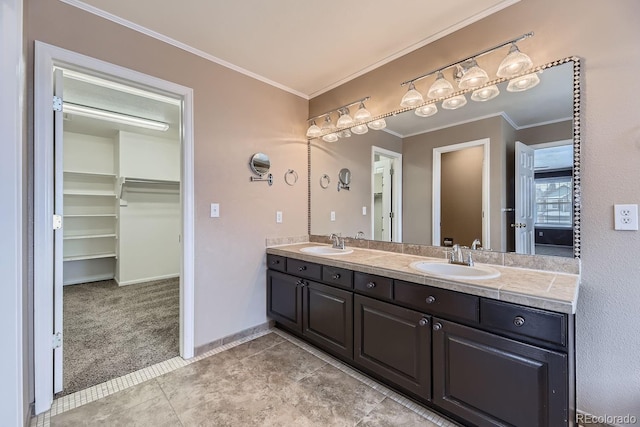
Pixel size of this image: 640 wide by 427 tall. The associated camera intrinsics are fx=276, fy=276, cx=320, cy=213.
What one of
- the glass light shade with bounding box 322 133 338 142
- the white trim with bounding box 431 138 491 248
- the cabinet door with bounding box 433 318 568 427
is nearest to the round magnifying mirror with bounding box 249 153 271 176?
the glass light shade with bounding box 322 133 338 142

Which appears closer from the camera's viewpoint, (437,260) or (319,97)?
(437,260)

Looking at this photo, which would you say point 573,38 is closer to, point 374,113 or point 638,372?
point 374,113

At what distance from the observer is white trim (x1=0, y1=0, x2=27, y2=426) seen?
1.12 m

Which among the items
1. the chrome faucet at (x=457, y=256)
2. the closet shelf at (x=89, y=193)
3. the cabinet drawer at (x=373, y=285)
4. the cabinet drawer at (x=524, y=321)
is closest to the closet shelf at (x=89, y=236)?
the closet shelf at (x=89, y=193)

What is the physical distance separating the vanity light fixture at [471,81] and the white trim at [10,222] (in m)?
2.14

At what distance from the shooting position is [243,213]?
8.33ft

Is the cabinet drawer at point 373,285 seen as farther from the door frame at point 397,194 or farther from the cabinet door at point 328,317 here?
the door frame at point 397,194

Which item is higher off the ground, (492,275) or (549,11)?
(549,11)

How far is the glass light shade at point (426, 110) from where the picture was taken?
206cm

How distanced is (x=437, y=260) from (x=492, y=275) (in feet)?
1.68

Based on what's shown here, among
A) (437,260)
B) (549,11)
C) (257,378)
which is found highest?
(549,11)

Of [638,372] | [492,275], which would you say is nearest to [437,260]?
[492,275]

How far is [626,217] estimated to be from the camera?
4.44 ft

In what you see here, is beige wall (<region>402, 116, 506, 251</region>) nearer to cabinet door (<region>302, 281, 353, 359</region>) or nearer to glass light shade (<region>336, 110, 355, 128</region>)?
glass light shade (<region>336, 110, 355, 128</region>)
